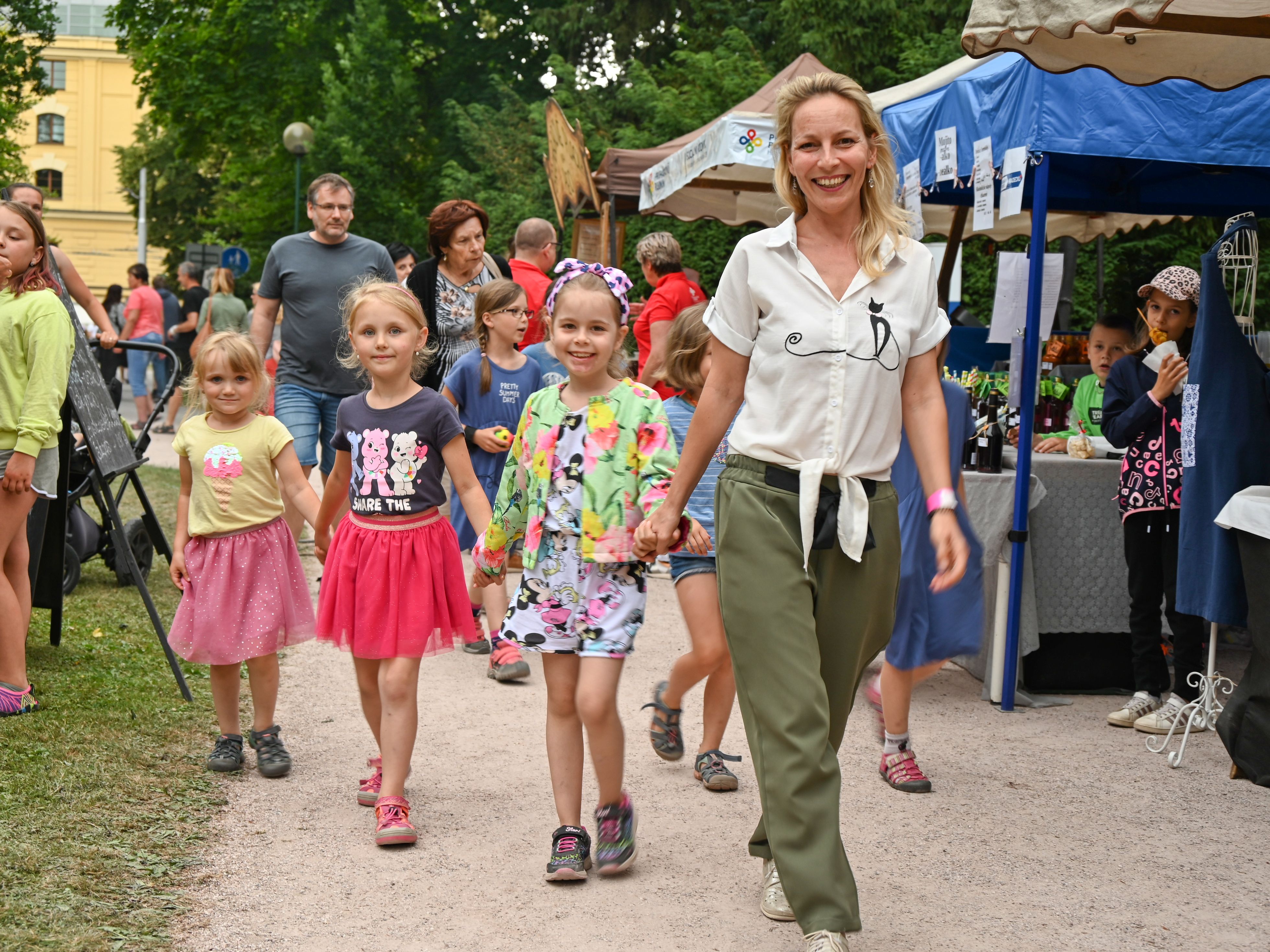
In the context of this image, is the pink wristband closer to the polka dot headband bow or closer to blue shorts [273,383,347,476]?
the polka dot headband bow

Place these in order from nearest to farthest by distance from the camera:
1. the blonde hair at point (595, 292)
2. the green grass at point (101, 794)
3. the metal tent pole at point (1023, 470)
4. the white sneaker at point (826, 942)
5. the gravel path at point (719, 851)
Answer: the white sneaker at point (826, 942)
the green grass at point (101, 794)
the gravel path at point (719, 851)
the blonde hair at point (595, 292)
the metal tent pole at point (1023, 470)

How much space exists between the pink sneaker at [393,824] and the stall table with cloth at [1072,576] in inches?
123

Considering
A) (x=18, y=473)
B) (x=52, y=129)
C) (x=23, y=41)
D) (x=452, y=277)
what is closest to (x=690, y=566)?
(x=18, y=473)

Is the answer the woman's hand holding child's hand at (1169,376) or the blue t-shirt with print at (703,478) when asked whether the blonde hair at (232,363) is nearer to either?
the blue t-shirt with print at (703,478)

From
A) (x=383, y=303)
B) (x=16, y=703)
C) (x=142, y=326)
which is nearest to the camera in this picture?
(x=383, y=303)

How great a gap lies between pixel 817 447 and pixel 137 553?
598 centimetres

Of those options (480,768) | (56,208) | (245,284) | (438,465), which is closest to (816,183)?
(438,465)

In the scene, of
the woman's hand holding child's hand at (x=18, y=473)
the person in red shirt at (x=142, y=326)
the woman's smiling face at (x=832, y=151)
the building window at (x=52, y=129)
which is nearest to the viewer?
the woman's smiling face at (x=832, y=151)

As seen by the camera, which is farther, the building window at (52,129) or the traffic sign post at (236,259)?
the building window at (52,129)

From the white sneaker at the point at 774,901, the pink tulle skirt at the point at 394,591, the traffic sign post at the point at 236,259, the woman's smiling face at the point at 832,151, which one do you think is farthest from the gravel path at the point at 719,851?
the traffic sign post at the point at 236,259

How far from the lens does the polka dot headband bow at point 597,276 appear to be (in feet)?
12.9

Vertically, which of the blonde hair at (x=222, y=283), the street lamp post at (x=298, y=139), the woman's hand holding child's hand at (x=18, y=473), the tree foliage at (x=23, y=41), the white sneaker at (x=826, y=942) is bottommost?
the white sneaker at (x=826, y=942)

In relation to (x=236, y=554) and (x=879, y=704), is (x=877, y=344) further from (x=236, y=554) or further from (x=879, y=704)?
(x=236, y=554)

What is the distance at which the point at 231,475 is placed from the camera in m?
4.73
